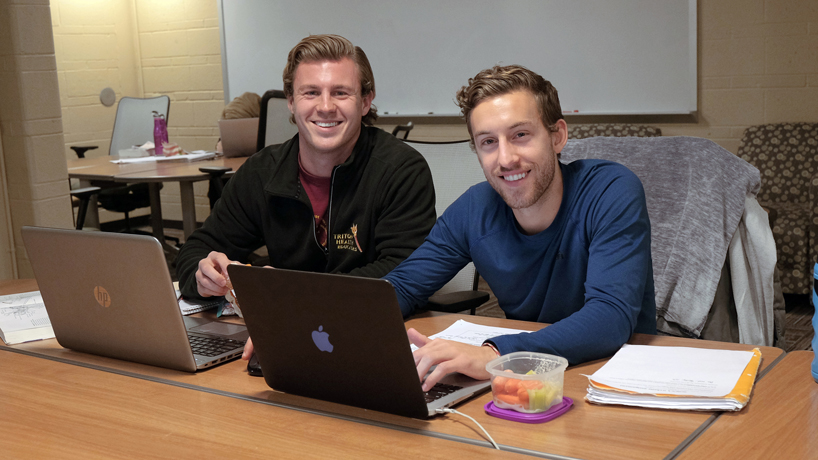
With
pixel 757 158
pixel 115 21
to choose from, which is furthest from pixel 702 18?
pixel 115 21

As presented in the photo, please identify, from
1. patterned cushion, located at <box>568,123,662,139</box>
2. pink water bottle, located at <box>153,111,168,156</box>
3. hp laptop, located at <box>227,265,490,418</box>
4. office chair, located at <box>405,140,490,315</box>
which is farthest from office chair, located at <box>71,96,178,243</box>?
hp laptop, located at <box>227,265,490,418</box>

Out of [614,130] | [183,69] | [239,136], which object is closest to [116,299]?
[239,136]

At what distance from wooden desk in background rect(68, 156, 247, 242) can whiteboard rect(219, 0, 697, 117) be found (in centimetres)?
151

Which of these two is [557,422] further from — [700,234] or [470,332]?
[700,234]

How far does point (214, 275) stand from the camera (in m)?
1.60

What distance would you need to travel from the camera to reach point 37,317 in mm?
1650

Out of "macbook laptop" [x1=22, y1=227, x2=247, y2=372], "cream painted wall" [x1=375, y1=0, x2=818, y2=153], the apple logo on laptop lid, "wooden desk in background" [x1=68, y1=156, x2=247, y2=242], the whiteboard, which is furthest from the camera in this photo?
the whiteboard

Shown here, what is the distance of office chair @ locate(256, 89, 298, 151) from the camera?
3.37m

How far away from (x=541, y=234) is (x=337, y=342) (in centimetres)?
60

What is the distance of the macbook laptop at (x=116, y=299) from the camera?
1.23m

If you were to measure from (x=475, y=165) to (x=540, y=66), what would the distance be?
Answer: 2.65 m

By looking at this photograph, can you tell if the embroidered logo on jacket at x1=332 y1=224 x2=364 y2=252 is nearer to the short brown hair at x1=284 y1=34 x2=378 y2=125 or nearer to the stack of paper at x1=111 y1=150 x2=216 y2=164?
the short brown hair at x1=284 y1=34 x2=378 y2=125

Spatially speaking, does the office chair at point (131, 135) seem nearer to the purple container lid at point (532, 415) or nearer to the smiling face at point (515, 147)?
the smiling face at point (515, 147)

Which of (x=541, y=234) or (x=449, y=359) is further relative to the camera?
(x=541, y=234)
